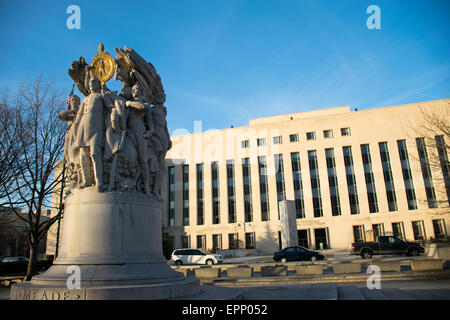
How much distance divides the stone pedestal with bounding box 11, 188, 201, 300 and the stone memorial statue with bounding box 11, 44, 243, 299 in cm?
2

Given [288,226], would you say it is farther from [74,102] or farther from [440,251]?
[74,102]

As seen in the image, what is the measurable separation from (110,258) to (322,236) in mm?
43926

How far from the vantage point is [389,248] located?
22.8m

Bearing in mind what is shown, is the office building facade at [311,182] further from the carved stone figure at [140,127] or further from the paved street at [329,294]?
the carved stone figure at [140,127]

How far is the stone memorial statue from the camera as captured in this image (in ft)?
18.3

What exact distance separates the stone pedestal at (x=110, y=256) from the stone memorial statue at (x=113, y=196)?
0.02 meters

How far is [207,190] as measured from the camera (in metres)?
51.2

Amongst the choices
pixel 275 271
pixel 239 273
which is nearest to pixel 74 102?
pixel 239 273

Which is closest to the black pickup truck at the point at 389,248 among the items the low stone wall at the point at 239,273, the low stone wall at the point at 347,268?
the low stone wall at the point at 347,268

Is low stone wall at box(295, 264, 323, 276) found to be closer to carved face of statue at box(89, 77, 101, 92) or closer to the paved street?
the paved street

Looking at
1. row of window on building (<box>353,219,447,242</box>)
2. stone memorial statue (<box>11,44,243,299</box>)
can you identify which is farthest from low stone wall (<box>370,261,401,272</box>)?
row of window on building (<box>353,219,447,242</box>)

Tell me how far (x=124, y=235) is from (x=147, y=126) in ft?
9.21
